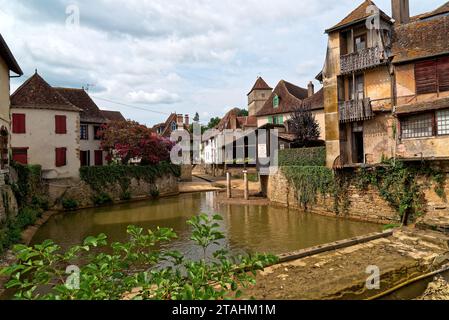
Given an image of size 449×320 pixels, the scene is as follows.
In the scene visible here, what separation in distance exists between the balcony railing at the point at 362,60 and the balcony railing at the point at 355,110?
1978 mm

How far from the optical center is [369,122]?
17.9 metres

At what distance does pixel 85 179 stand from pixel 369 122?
22.3 m

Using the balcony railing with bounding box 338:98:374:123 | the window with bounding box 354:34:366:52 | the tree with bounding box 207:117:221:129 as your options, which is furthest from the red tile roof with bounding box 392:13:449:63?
the tree with bounding box 207:117:221:129

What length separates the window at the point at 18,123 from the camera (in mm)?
22141

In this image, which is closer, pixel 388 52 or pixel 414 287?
pixel 414 287

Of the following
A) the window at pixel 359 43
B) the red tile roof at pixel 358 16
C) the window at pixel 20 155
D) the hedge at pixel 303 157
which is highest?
the red tile roof at pixel 358 16

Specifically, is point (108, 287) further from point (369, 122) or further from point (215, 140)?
point (215, 140)

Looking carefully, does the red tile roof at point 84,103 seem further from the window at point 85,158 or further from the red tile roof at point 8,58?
the red tile roof at point 8,58

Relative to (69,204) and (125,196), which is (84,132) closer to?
(125,196)

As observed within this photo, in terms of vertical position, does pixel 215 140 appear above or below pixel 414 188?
above

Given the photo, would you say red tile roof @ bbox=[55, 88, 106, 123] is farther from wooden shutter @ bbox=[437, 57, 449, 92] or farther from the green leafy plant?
the green leafy plant

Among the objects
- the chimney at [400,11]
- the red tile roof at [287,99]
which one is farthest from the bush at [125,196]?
the chimney at [400,11]

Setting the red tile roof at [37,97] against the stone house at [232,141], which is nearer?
the red tile roof at [37,97]
